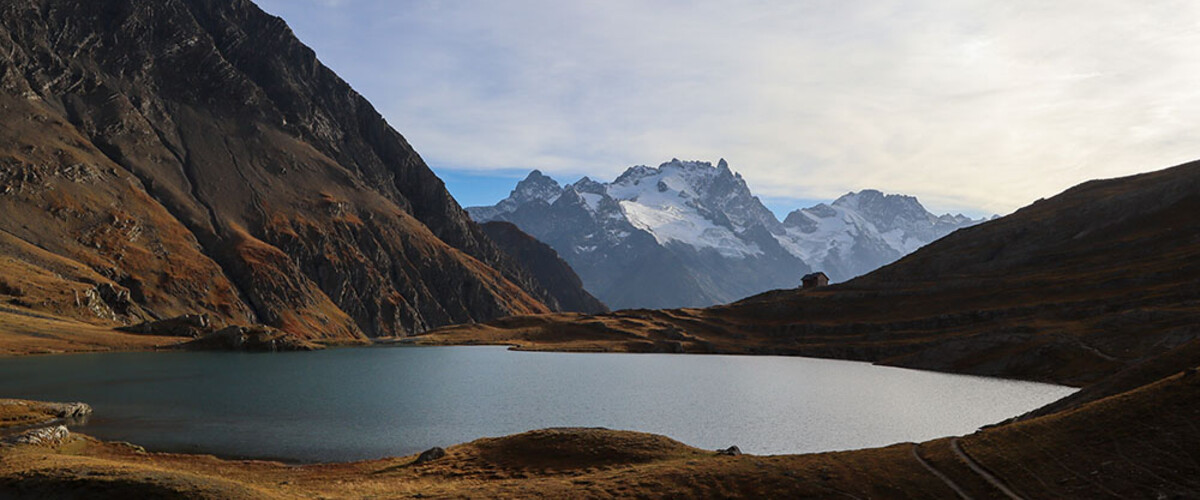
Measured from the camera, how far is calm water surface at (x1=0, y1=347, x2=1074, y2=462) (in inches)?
2426

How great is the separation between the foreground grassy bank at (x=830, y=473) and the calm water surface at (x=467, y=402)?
588 inches

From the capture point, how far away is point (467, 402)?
84.8 meters

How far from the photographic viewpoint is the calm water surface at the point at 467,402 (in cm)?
6162

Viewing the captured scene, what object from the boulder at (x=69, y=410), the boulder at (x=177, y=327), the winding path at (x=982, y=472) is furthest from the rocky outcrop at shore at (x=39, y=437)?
the boulder at (x=177, y=327)

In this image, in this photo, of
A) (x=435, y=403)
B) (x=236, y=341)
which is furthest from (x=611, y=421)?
(x=236, y=341)

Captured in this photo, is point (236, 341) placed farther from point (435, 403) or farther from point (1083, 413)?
point (1083, 413)

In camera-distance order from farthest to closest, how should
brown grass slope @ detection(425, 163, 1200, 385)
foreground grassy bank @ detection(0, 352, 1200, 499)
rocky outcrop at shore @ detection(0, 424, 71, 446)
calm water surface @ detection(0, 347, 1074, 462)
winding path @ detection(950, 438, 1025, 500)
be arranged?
brown grass slope @ detection(425, 163, 1200, 385) < calm water surface @ detection(0, 347, 1074, 462) < rocky outcrop at shore @ detection(0, 424, 71, 446) < winding path @ detection(950, 438, 1025, 500) < foreground grassy bank @ detection(0, 352, 1200, 499)

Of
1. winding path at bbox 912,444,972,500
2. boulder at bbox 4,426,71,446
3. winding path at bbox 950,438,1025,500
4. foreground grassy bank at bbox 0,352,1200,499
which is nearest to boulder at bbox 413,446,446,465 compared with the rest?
foreground grassy bank at bbox 0,352,1200,499

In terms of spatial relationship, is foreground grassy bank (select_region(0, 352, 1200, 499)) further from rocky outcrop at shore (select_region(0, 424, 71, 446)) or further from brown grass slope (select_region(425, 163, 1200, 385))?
brown grass slope (select_region(425, 163, 1200, 385))

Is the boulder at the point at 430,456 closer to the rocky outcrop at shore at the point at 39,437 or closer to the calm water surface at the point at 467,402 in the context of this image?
the calm water surface at the point at 467,402

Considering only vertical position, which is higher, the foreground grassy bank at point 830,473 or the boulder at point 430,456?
the foreground grassy bank at point 830,473

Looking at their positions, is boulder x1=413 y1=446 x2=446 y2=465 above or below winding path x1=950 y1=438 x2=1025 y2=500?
below

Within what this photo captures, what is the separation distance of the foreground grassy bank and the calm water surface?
14.9 meters

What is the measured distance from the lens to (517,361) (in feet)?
511
